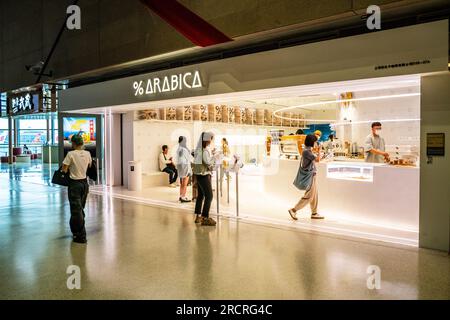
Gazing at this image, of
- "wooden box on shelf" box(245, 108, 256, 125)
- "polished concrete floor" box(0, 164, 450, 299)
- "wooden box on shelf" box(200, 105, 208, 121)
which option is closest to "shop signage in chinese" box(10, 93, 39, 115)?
"wooden box on shelf" box(200, 105, 208, 121)

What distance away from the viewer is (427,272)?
159 inches

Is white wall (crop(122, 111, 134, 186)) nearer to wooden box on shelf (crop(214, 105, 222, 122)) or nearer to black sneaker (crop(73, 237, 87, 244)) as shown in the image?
wooden box on shelf (crop(214, 105, 222, 122))

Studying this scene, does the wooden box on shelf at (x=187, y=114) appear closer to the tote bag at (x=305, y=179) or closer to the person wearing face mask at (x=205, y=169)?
the person wearing face mask at (x=205, y=169)

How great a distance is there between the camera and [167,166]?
438 inches

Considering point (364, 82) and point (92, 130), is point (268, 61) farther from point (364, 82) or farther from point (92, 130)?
point (92, 130)

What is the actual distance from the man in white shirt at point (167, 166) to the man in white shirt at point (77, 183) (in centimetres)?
557

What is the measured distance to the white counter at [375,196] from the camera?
5.66 m

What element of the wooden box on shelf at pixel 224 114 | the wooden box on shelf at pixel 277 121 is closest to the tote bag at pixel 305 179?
the wooden box on shelf at pixel 224 114

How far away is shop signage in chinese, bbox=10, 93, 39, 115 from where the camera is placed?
12.2m

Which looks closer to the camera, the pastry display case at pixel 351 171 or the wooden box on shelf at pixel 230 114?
the pastry display case at pixel 351 171

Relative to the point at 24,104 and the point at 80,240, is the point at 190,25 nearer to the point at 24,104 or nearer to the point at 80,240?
the point at 80,240
